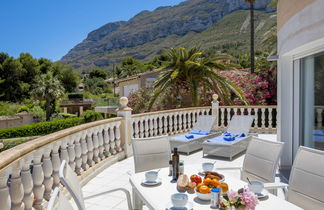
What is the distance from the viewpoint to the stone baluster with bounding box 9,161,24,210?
2.55 metres

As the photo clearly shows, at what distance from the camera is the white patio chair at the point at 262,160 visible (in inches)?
120

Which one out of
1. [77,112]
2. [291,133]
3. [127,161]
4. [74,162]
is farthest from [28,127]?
[291,133]

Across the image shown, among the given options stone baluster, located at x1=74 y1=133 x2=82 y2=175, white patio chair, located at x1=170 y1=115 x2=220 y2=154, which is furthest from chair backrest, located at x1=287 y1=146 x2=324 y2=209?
white patio chair, located at x1=170 y1=115 x2=220 y2=154

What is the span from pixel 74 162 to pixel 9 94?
36.3 m

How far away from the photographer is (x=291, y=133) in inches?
217

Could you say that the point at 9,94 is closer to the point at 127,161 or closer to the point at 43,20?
the point at 127,161

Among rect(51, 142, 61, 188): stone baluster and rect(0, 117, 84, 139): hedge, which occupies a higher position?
rect(51, 142, 61, 188): stone baluster

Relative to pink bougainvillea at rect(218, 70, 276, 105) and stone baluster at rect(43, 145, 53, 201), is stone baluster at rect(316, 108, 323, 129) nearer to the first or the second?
stone baluster at rect(43, 145, 53, 201)

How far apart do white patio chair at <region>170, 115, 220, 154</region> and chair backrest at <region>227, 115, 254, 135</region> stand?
53 cm

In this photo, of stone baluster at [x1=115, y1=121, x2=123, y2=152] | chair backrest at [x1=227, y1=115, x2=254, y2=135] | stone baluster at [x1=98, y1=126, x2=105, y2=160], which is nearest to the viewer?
stone baluster at [x1=98, y1=126, x2=105, y2=160]

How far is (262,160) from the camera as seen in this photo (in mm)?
3201

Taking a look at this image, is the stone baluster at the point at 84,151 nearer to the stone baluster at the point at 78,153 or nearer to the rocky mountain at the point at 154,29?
the stone baluster at the point at 78,153

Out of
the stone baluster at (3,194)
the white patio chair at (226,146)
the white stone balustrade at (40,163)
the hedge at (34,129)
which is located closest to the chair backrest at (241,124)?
the white patio chair at (226,146)

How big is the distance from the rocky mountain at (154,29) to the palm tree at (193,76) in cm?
5475
